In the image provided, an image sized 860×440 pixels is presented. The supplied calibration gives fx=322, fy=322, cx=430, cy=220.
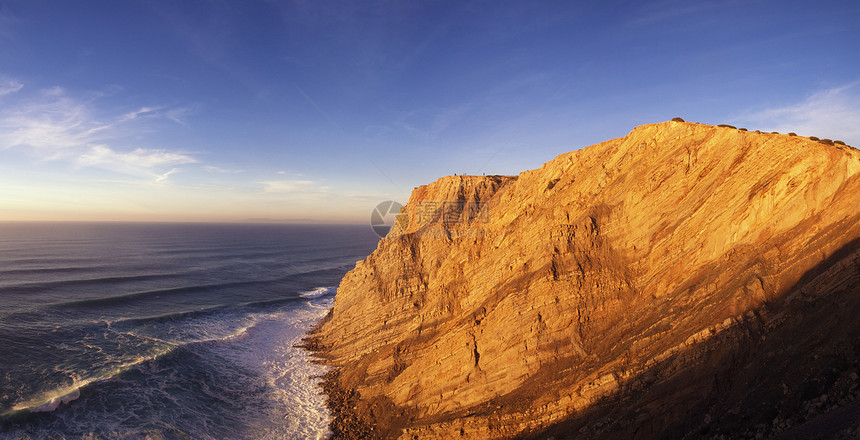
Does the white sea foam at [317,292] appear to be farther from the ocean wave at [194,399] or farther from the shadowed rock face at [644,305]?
the shadowed rock face at [644,305]

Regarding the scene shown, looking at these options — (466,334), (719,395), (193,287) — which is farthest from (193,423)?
(193,287)

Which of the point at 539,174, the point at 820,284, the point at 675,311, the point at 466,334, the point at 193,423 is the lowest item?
the point at 193,423

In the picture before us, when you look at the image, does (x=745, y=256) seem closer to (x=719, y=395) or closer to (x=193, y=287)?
(x=719, y=395)

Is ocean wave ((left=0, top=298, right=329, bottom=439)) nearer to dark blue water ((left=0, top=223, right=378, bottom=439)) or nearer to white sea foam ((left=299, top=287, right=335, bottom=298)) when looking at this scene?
dark blue water ((left=0, top=223, right=378, bottom=439))

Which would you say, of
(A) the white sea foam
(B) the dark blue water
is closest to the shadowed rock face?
(B) the dark blue water

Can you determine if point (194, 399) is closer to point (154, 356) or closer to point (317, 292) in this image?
point (154, 356)

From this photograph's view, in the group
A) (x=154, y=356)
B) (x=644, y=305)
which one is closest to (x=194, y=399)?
(x=154, y=356)
